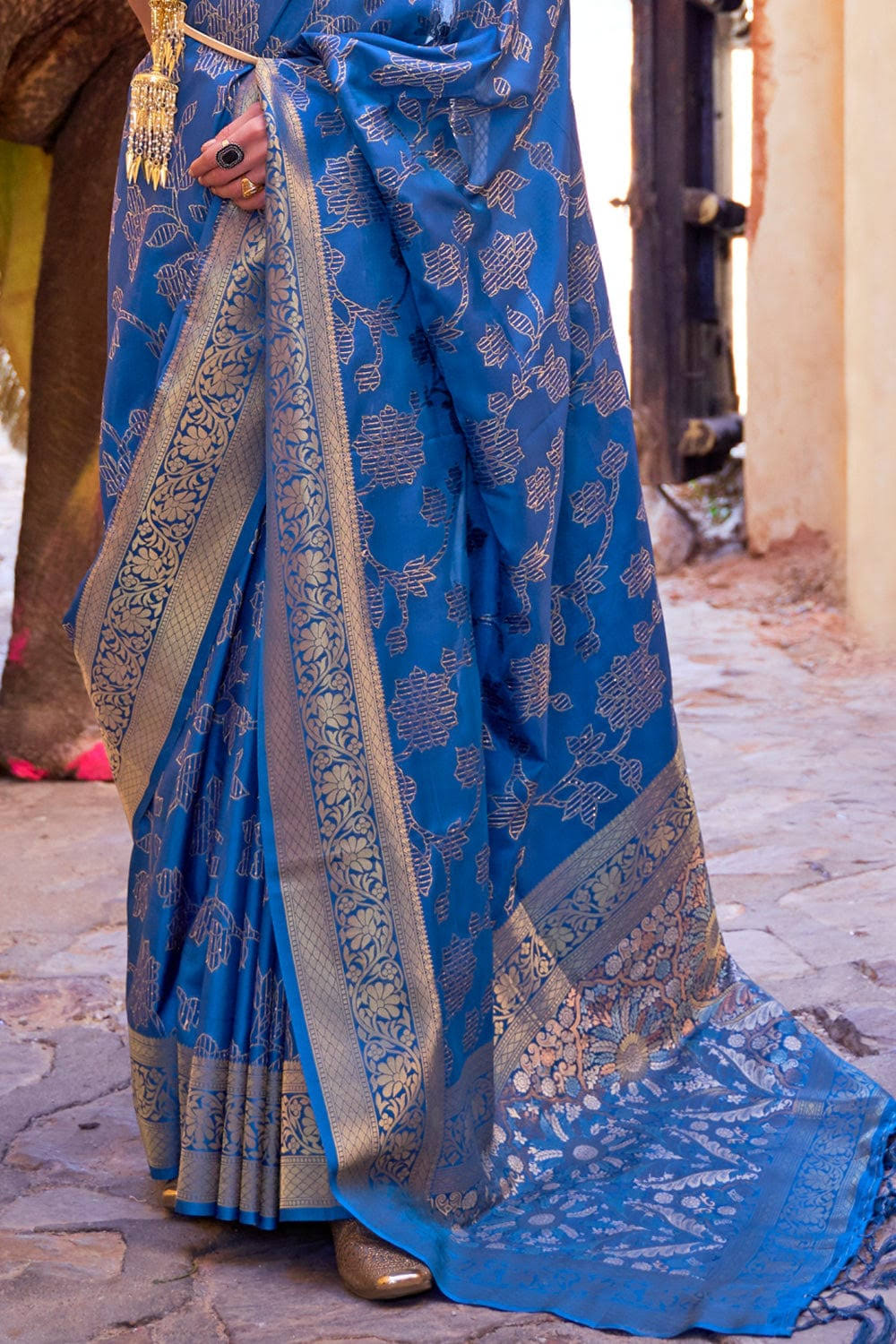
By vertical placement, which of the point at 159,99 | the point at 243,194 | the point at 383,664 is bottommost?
the point at 383,664

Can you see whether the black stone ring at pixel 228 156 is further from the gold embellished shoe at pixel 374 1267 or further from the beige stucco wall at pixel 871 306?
the beige stucco wall at pixel 871 306

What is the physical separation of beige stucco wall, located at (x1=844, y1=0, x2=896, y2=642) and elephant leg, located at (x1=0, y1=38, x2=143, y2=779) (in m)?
2.37

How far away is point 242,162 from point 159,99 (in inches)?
6.6

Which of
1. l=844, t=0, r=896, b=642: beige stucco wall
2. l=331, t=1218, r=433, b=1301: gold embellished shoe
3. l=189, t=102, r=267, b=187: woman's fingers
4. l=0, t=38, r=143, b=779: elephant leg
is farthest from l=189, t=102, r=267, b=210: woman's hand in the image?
l=844, t=0, r=896, b=642: beige stucco wall

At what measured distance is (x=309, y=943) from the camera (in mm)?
1691

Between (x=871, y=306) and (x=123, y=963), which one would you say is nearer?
(x=123, y=963)

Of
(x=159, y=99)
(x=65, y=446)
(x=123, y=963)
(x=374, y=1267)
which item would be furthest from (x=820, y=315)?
(x=374, y=1267)

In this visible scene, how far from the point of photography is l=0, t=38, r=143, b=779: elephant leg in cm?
345

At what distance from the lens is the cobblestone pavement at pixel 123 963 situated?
1672mm

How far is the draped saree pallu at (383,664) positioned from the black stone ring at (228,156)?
5cm

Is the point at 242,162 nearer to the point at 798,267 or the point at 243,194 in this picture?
the point at 243,194

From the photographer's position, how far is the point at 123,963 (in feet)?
8.93

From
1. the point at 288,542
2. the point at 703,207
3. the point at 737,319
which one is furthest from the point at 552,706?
the point at 737,319

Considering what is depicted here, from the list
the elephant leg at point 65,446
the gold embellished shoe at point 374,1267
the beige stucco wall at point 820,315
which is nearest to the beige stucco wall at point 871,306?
the beige stucco wall at point 820,315
